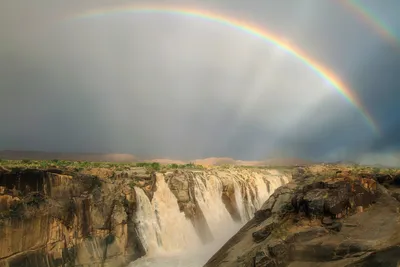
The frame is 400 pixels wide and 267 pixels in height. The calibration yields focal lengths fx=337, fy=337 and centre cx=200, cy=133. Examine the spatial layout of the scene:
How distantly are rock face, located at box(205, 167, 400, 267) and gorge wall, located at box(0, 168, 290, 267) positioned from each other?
12749 mm

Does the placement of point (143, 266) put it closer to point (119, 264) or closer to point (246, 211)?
point (119, 264)

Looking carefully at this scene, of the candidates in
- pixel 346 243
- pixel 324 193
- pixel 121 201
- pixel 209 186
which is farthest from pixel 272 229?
pixel 209 186

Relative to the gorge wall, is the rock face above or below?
below

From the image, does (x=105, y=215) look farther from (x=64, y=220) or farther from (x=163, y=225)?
(x=163, y=225)

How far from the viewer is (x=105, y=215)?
3028 cm

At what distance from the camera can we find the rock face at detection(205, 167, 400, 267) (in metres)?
13.9

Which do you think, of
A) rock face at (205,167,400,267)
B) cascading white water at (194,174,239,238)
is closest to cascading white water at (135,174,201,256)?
cascading white water at (194,174,239,238)

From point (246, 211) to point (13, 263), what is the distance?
84.5 ft

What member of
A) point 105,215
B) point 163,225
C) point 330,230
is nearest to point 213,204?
point 163,225

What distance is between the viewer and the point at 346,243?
566 inches

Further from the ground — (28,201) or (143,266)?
(28,201)

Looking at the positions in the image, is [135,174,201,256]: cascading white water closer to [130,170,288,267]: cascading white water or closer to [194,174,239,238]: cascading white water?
[130,170,288,267]: cascading white water

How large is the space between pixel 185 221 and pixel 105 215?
29.7 ft

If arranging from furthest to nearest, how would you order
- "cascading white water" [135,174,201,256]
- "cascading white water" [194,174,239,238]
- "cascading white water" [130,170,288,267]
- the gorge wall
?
1. "cascading white water" [194,174,239,238]
2. "cascading white water" [135,174,201,256]
3. "cascading white water" [130,170,288,267]
4. the gorge wall
